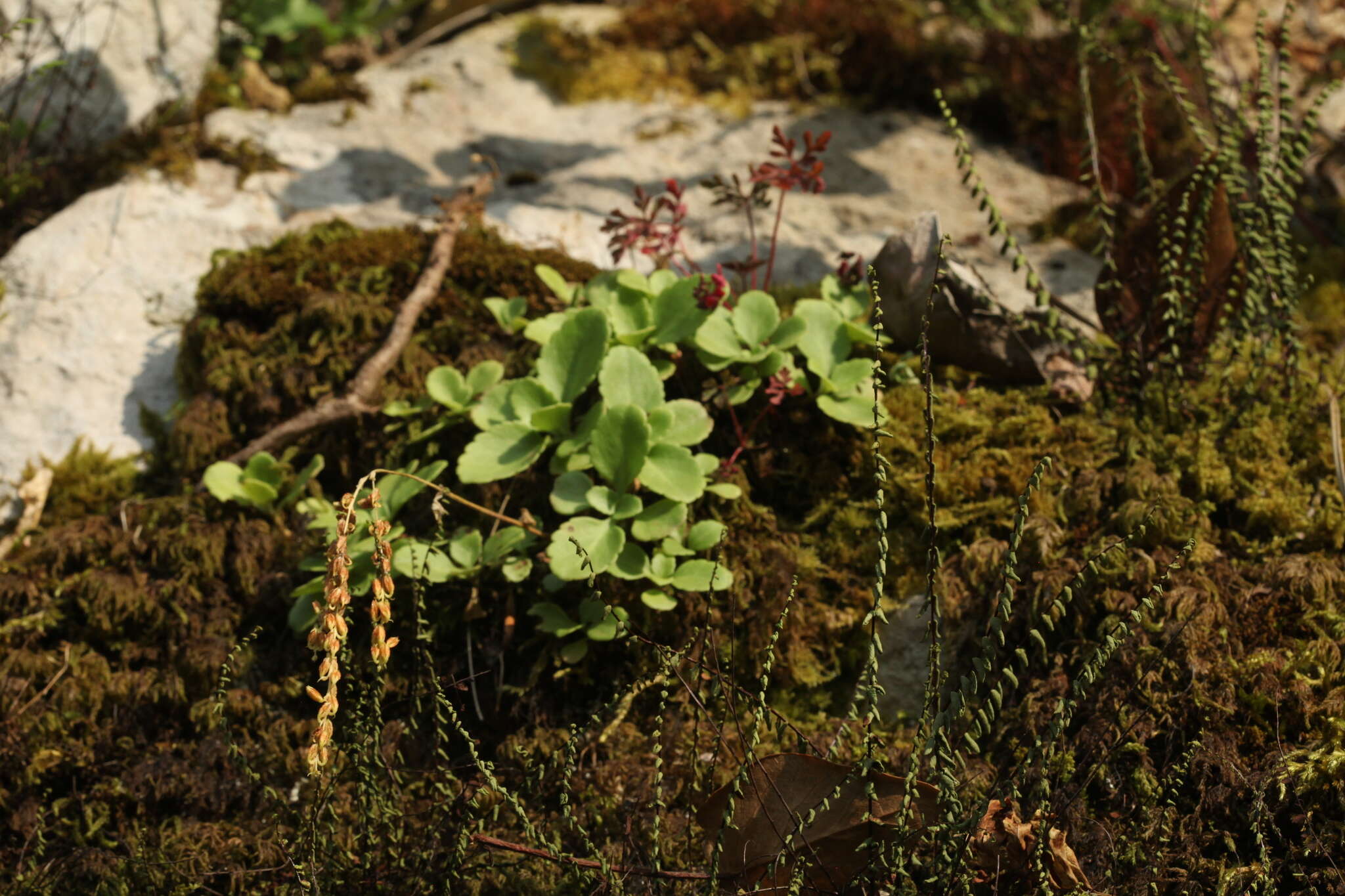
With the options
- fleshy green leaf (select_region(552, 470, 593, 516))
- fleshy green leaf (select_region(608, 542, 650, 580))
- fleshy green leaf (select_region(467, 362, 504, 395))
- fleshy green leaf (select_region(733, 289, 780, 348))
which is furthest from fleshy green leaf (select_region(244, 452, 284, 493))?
fleshy green leaf (select_region(733, 289, 780, 348))

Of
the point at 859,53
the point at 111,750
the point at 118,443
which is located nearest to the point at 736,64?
the point at 859,53

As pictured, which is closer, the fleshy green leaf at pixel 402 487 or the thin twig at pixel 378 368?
the fleshy green leaf at pixel 402 487

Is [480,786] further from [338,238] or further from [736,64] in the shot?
[736,64]

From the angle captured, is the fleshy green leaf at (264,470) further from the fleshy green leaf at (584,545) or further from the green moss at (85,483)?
the fleshy green leaf at (584,545)

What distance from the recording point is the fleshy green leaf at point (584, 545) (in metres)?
2.52

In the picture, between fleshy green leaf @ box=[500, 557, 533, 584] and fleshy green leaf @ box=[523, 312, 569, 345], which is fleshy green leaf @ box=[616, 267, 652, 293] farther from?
fleshy green leaf @ box=[500, 557, 533, 584]

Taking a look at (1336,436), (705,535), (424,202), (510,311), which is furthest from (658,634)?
(424,202)

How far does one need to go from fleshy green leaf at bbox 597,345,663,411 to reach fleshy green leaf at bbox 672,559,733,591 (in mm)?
515

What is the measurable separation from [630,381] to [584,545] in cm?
57

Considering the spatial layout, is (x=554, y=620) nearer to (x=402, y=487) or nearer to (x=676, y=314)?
(x=402, y=487)

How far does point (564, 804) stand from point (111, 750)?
152 centimetres

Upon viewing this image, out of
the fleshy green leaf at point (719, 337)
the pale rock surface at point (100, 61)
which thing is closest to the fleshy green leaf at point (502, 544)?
the fleshy green leaf at point (719, 337)

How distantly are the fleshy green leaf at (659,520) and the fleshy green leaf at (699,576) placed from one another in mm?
109

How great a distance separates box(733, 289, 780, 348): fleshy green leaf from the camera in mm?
3152
